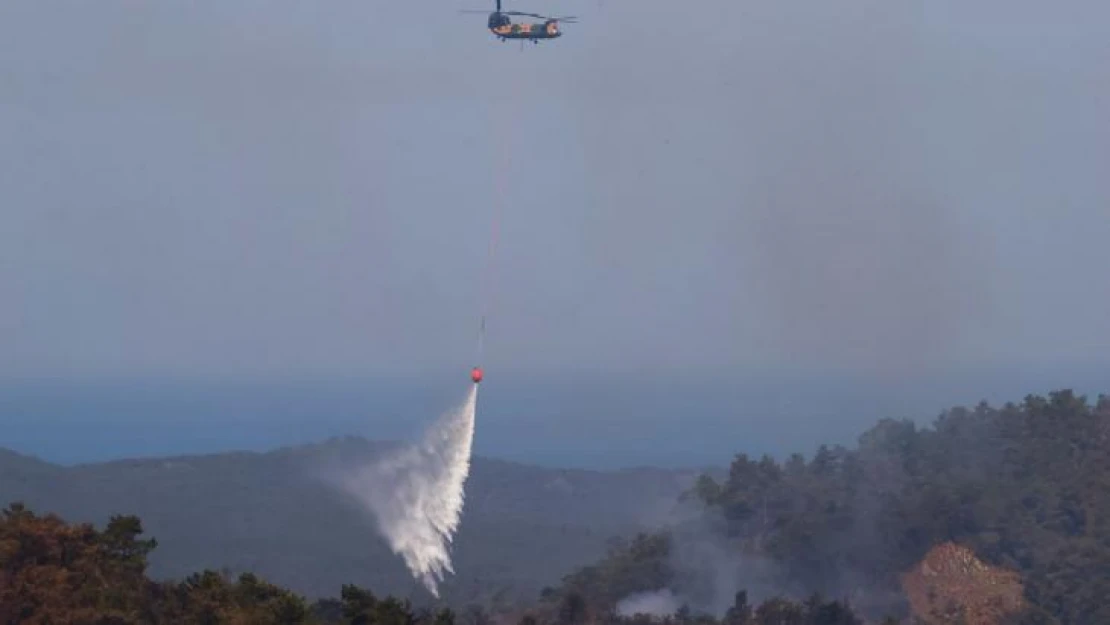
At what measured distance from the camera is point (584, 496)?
106m

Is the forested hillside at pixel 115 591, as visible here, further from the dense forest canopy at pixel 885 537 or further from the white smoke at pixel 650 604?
the white smoke at pixel 650 604

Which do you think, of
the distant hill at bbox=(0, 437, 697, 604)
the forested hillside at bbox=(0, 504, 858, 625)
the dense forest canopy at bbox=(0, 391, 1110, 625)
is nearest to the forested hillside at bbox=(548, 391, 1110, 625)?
the dense forest canopy at bbox=(0, 391, 1110, 625)

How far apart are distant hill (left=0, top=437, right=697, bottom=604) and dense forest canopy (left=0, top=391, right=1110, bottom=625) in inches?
228

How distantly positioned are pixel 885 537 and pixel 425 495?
57.8ft

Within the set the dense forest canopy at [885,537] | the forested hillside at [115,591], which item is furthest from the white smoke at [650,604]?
the forested hillside at [115,591]

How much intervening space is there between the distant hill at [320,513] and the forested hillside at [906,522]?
6993 millimetres

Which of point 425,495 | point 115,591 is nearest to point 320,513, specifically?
point 425,495

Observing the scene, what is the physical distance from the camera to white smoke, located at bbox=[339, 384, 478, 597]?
204ft

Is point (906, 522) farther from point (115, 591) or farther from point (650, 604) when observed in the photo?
point (115, 591)

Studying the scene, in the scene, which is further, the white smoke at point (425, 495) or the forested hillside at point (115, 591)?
the white smoke at point (425, 495)

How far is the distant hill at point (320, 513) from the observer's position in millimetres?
78062

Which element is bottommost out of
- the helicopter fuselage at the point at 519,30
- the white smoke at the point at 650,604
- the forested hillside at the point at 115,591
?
the white smoke at the point at 650,604

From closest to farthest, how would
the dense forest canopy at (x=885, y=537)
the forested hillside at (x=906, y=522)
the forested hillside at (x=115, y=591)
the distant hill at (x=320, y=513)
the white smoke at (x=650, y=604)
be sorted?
the forested hillside at (x=115, y=591) → the dense forest canopy at (x=885, y=537) → the white smoke at (x=650, y=604) → the forested hillside at (x=906, y=522) → the distant hill at (x=320, y=513)

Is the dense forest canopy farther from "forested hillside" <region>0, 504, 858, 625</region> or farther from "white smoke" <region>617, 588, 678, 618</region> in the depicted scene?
"forested hillside" <region>0, 504, 858, 625</region>
